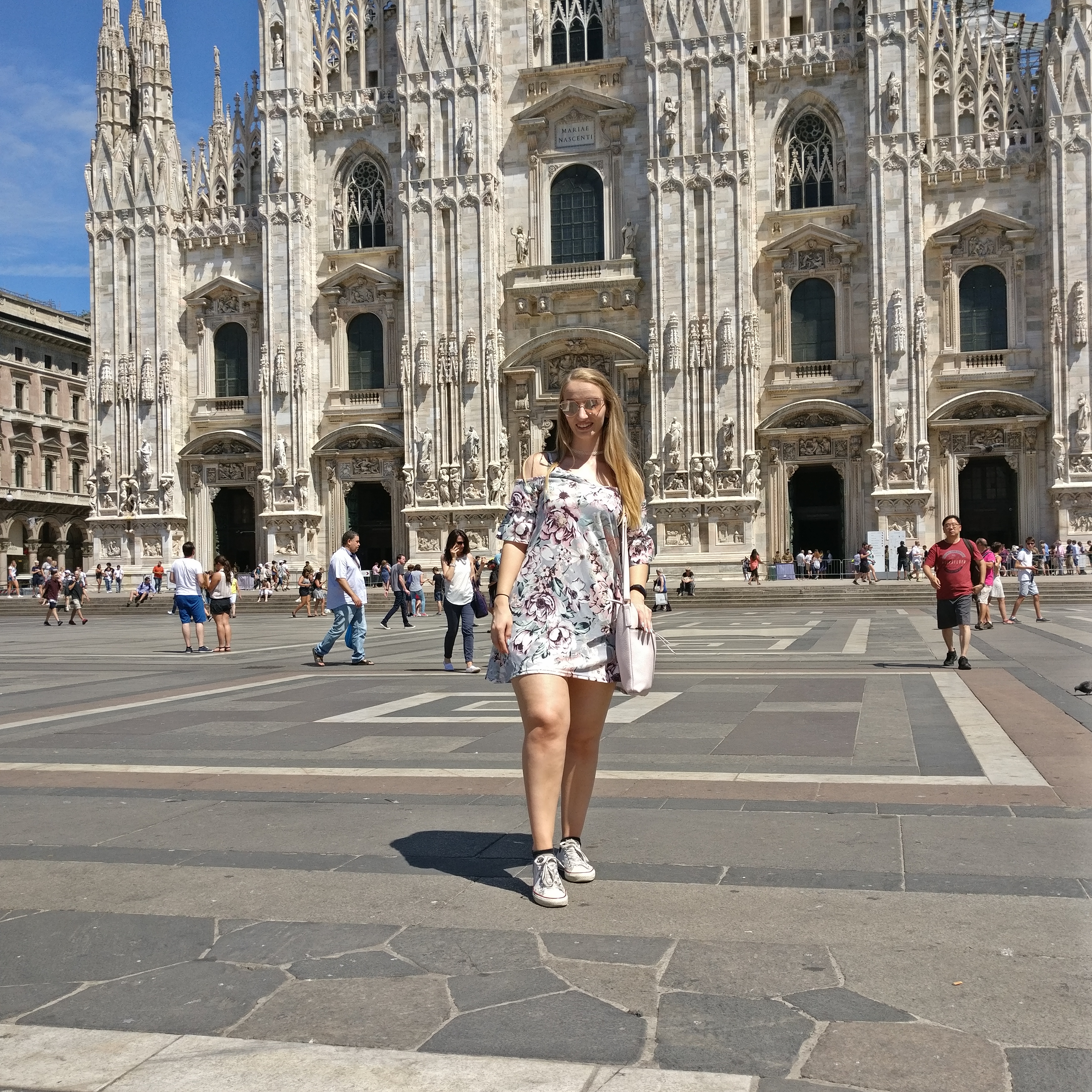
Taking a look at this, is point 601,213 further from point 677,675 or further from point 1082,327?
point 677,675

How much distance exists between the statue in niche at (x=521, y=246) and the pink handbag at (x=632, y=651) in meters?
35.8

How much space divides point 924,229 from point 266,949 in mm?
36738

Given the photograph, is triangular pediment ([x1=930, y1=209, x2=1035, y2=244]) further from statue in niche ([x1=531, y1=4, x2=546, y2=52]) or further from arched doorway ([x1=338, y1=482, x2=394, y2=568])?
arched doorway ([x1=338, y1=482, x2=394, y2=568])

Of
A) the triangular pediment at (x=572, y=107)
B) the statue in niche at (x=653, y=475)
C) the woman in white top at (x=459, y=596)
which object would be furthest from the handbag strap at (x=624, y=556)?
the triangular pediment at (x=572, y=107)

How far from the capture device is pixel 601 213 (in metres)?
38.8

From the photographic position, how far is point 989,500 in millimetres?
36625

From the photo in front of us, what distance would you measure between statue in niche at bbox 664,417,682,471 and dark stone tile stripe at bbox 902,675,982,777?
26488 millimetres

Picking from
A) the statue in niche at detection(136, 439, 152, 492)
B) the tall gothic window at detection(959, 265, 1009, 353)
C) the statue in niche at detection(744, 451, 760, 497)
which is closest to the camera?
the tall gothic window at detection(959, 265, 1009, 353)

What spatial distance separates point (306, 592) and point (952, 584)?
21.2 m

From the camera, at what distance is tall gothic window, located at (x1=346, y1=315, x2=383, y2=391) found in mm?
40500

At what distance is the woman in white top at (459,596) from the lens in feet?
44.2

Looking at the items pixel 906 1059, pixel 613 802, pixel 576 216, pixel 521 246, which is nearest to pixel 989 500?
→ pixel 576 216

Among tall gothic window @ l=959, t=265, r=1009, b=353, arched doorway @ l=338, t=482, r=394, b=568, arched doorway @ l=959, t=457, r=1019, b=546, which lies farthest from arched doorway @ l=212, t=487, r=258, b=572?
tall gothic window @ l=959, t=265, r=1009, b=353

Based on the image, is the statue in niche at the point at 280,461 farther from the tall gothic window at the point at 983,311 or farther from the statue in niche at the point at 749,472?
the tall gothic window at the point at 983,311
